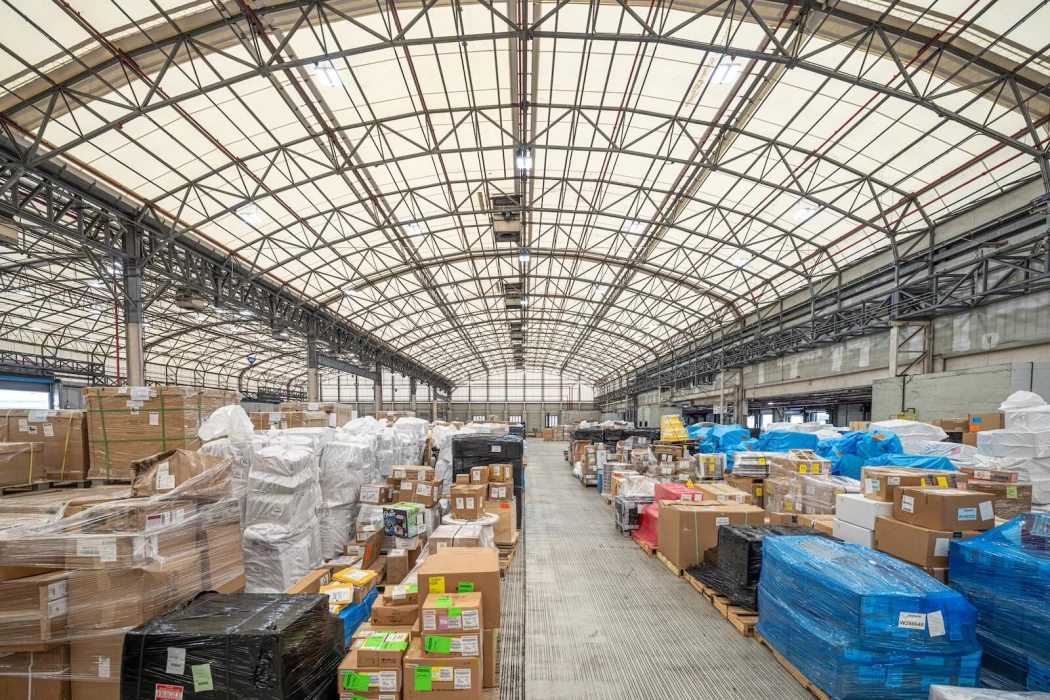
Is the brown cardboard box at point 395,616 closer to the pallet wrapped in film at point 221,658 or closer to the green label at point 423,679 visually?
the green label at point 423,679

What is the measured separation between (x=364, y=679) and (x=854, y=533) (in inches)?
199

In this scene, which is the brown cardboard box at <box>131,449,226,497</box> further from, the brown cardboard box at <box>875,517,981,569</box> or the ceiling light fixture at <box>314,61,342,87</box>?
the ceiling light fixture at <box>314,61,342,87</box>

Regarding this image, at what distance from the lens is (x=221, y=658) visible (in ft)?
7.32

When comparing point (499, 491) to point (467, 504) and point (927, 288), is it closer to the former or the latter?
point (467, 504)

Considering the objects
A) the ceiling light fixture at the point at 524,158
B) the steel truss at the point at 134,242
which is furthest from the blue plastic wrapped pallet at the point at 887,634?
the steel truss at the point at 134,242

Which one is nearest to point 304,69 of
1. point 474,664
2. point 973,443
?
point 474,664

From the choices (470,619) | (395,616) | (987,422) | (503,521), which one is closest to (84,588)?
(395,616)

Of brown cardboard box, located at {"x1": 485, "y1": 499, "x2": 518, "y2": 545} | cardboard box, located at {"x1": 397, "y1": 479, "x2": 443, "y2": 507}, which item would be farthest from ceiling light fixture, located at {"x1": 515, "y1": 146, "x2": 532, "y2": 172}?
brown cardboard box, located at {"x1": 485, "y1": 499, "x2": 518, "y2": 545}

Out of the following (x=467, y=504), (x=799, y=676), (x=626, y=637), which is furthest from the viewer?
(x=467, y=504)

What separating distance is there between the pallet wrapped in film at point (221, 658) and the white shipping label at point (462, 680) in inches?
33.9

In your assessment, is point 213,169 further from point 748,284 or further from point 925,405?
point 748,284

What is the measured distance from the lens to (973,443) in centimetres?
770

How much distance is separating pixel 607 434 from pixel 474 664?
13.9 metres

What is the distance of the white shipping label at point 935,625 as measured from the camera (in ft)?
9.70
